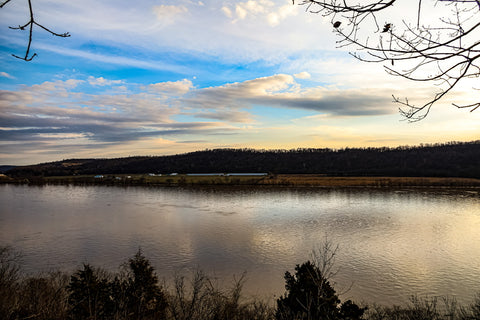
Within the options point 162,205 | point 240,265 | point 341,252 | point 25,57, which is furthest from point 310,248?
point 162,205

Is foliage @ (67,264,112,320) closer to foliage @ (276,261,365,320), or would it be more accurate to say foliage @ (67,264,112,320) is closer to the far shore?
foliage @ (276,261,365,320)

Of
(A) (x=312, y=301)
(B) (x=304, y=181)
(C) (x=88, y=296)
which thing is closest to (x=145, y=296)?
(C) (x=88, y=296)

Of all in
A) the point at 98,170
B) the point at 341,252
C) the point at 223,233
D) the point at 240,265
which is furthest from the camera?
the point at 98,170

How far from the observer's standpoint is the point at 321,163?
2931 inches

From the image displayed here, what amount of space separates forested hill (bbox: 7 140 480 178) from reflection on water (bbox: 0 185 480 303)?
1309 inches

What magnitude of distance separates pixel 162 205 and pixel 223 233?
12.5 m

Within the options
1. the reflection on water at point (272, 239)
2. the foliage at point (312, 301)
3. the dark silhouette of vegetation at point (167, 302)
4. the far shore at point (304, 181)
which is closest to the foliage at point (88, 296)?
the dark silhouette of vegetation at point (167, 302)

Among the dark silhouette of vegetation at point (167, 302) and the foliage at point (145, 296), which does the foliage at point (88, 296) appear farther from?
the foliage at point (145, 296)

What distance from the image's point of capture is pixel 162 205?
96.6 ft

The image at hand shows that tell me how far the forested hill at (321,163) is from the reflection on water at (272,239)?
33245mm

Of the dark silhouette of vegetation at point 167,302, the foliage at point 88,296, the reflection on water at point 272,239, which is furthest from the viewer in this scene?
the reflection on water at point 272,239

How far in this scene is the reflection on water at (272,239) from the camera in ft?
38.9

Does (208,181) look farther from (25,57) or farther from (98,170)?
(25,57)

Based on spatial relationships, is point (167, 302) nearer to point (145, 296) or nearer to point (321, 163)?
point (145, 296)
